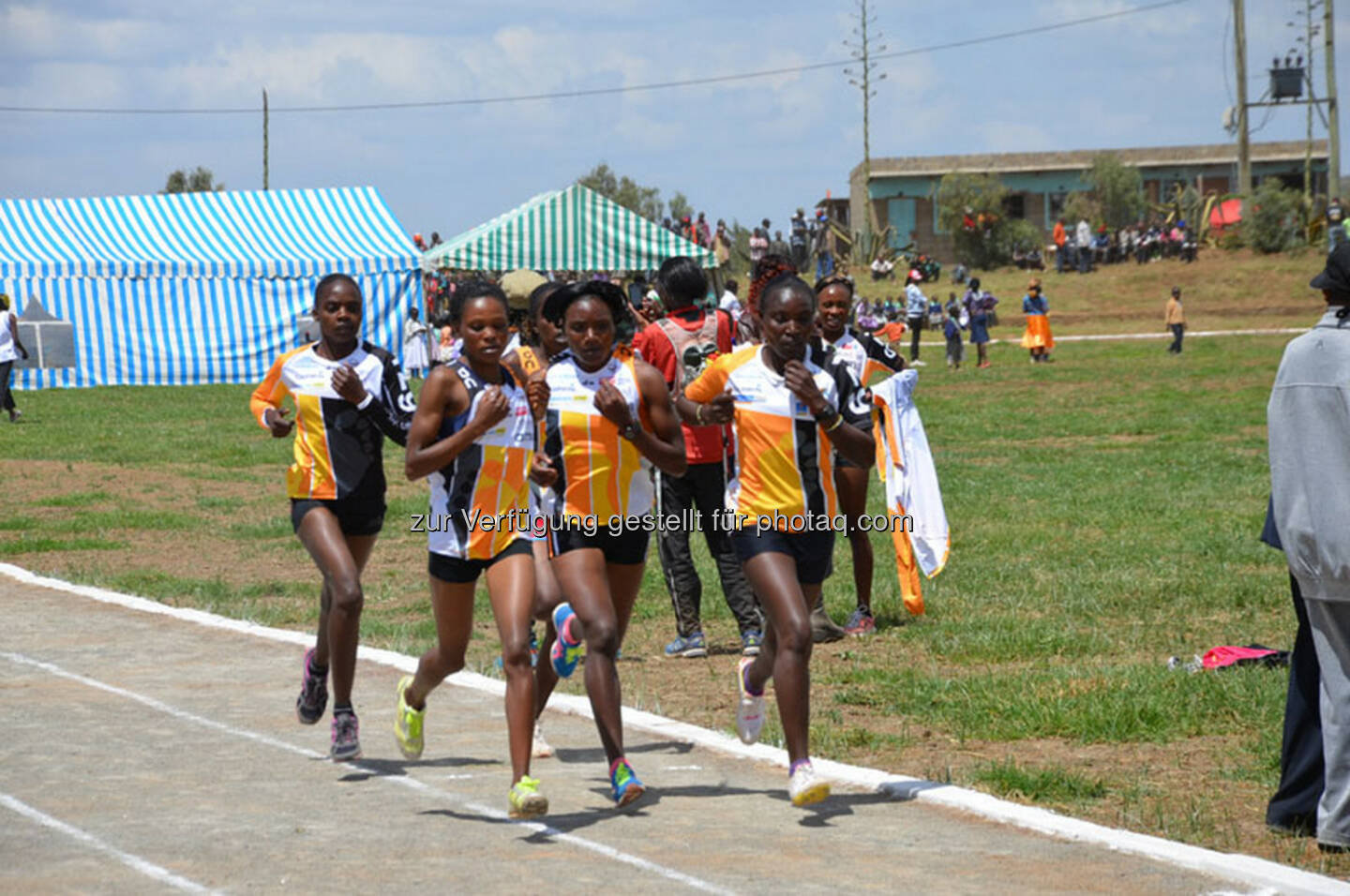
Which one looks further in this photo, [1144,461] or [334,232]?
[334,232]

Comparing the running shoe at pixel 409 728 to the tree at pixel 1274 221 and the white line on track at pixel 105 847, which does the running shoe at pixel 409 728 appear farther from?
the tree at pixel 1274 221

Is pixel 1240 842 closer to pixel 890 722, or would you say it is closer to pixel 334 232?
pixel 890 722

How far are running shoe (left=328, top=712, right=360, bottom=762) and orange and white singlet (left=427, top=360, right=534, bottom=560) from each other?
1.03 meters

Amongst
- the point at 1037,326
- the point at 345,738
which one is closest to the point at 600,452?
the point at 345,738

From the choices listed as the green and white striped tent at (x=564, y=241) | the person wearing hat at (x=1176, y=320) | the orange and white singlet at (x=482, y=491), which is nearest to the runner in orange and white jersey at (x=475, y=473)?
the orange and white singlet at (x=482, y=491)

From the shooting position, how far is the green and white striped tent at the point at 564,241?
3294 centimetres

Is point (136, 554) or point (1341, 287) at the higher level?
point (1341, 287)

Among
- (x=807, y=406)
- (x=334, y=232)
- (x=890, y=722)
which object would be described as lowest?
(x=890, y=722)

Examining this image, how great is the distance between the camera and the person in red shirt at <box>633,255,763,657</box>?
9.67 meters

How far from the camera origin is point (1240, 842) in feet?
20.1

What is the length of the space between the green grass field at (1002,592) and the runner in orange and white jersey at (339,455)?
1837mm

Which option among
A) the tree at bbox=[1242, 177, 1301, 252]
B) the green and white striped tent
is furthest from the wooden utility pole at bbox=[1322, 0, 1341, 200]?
the green and white striped tent

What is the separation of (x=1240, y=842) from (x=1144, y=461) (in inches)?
587

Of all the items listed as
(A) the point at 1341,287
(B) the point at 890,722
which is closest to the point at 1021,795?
(B) the point at 890,722
